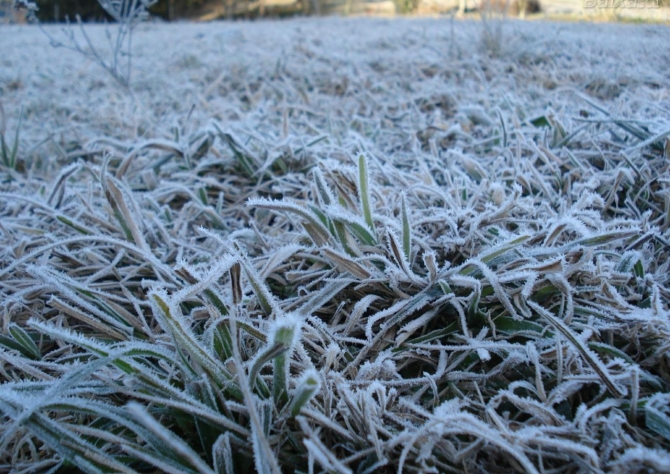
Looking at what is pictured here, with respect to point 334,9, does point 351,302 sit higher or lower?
lower

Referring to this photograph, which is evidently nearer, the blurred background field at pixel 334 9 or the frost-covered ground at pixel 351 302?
the frost-covered ground at pixel 351 302

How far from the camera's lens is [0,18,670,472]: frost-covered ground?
596 millimetres

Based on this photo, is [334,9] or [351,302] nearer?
[351,302]

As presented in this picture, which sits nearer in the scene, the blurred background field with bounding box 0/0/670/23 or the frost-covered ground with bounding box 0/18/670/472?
the frost-covered ground with bounding box 0/18/670/472

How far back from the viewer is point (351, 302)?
88cm

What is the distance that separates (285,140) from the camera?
55.8 inches

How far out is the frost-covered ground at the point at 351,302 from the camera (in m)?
0.60

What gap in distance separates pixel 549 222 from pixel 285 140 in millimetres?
808

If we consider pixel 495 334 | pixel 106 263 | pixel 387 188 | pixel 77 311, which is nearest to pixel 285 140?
pixel 387 188

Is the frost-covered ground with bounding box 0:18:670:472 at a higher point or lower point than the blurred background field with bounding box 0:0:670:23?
lower

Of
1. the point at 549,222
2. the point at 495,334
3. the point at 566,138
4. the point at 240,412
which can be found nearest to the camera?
the point at 240,412

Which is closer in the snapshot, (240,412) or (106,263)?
(240,412)

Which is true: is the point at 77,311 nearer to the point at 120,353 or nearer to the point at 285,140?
the point at 120,353

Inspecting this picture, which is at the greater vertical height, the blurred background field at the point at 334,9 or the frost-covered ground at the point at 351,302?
the blurred background field at the point at 334,9
